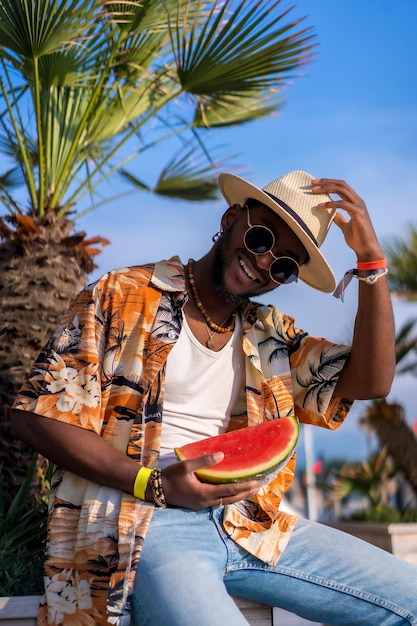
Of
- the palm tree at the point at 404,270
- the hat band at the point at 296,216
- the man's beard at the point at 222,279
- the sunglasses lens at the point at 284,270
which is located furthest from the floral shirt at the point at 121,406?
the palm tree at the point at 404,270

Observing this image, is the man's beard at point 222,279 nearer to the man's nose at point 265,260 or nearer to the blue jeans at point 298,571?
the man's nose at point 265,260

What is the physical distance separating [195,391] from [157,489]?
521 mm

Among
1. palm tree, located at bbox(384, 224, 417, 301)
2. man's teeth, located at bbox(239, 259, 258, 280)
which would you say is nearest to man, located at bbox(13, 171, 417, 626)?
man's teeth, located at bbox(239, 259, 258, 280)

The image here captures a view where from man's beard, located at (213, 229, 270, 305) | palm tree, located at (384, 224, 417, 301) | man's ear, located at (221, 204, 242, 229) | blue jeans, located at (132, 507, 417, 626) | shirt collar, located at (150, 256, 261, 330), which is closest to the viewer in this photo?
blue jeans, located at (132, 507, 417, 626)

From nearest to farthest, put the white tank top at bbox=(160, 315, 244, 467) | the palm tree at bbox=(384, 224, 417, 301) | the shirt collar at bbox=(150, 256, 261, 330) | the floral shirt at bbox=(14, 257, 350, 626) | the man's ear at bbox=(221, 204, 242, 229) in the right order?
the floral shirt at bbox=(14, 257, 350, 626), the white tank top at bbox=(160, 315, 244, 467), the shirt collar at bbox=(150, 256, 261, 330), the man's ear at bbox=(221, 204, 242, 229), the palm tree at bbox=(384, 224, 417, 301)

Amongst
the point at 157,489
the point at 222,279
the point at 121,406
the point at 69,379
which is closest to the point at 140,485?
the point at 157,489

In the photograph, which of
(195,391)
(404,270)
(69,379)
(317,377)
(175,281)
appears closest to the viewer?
(69,379)

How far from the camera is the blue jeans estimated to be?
2.50m

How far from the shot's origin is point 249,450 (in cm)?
279

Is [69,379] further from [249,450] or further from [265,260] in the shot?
[265,260]

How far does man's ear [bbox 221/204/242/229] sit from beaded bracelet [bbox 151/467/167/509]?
1237 millimetres

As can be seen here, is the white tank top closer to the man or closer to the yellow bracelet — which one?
the man

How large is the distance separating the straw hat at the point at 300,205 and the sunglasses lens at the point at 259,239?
10cm

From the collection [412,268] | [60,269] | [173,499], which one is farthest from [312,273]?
[412,268]
